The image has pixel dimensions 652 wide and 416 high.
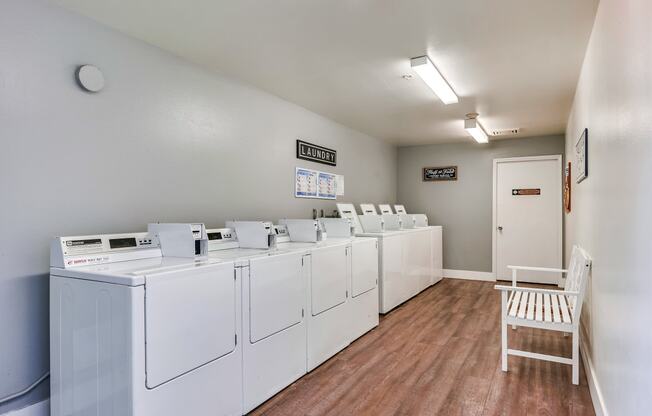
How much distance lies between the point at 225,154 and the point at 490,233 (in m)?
4.90

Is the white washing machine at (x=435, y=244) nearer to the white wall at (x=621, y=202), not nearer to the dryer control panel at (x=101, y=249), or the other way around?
the white wall at (x=621, y=202)

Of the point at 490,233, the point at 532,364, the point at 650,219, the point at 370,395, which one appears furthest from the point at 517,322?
the point at 490,233

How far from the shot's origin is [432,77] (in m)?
3.15

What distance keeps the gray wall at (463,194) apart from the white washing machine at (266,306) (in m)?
4.52

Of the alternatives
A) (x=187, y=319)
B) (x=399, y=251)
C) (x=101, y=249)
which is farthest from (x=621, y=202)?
(x=399, y=251)

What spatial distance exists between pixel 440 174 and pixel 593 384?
4675 millimetres

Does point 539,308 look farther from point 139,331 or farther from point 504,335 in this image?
point 139,331

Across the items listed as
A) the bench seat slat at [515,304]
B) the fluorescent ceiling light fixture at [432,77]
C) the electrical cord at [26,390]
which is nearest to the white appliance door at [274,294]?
the electrical cord at [26,390]

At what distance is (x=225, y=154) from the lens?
328cm

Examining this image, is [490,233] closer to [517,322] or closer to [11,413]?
[517,322]

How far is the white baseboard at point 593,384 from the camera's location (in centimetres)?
212

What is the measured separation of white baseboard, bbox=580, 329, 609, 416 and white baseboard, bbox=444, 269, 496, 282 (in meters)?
3.32

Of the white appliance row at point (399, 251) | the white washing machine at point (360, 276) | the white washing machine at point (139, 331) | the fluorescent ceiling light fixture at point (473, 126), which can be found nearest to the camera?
the white washing machine at point (139, 331)

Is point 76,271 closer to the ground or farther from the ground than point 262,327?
farther from the ground
